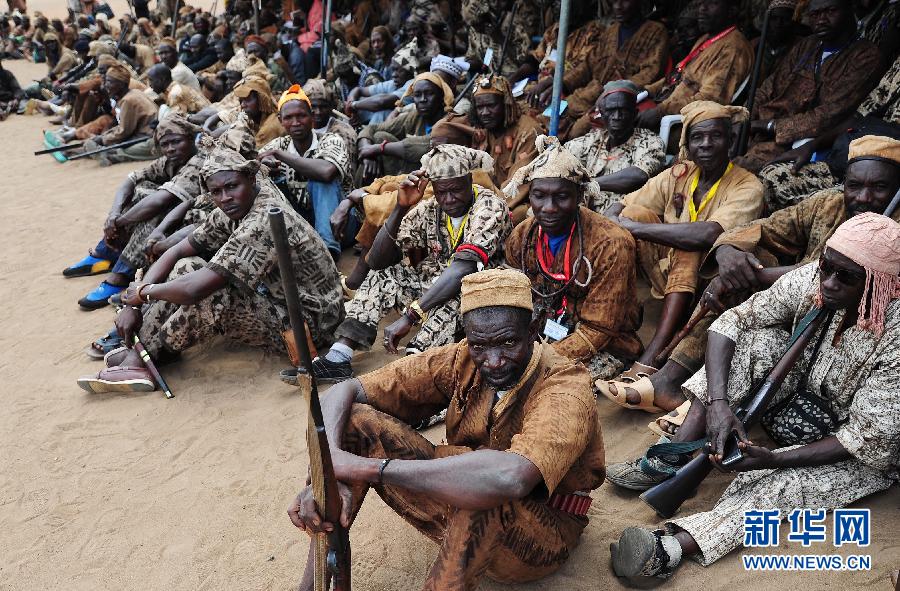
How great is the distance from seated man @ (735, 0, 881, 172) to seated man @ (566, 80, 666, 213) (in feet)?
2.08

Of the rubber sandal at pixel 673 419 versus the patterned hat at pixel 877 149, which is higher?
the patterned hat at pixel 877 149

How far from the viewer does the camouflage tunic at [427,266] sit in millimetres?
4164

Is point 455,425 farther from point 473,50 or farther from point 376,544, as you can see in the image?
point 473,50

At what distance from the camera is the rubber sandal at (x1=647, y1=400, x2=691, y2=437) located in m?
3.29

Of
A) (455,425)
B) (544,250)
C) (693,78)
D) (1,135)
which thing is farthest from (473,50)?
(1,135)

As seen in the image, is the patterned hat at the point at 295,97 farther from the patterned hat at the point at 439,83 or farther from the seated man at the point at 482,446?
the seated man at the point at 482,446

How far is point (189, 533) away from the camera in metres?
3.37

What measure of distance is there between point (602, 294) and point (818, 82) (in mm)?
2561

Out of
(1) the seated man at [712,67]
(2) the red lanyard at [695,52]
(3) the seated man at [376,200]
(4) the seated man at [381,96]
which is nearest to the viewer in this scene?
(3) the seated man at [376,200]

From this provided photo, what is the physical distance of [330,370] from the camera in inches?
173

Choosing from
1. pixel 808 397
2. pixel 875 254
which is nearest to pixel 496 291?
pixel 875 254

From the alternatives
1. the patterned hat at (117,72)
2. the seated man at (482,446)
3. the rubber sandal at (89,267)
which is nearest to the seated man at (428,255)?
the seated man at (482,446)

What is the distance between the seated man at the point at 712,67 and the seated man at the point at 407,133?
6.43ft

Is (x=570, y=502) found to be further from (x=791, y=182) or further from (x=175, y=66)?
(x=175, y=66)
